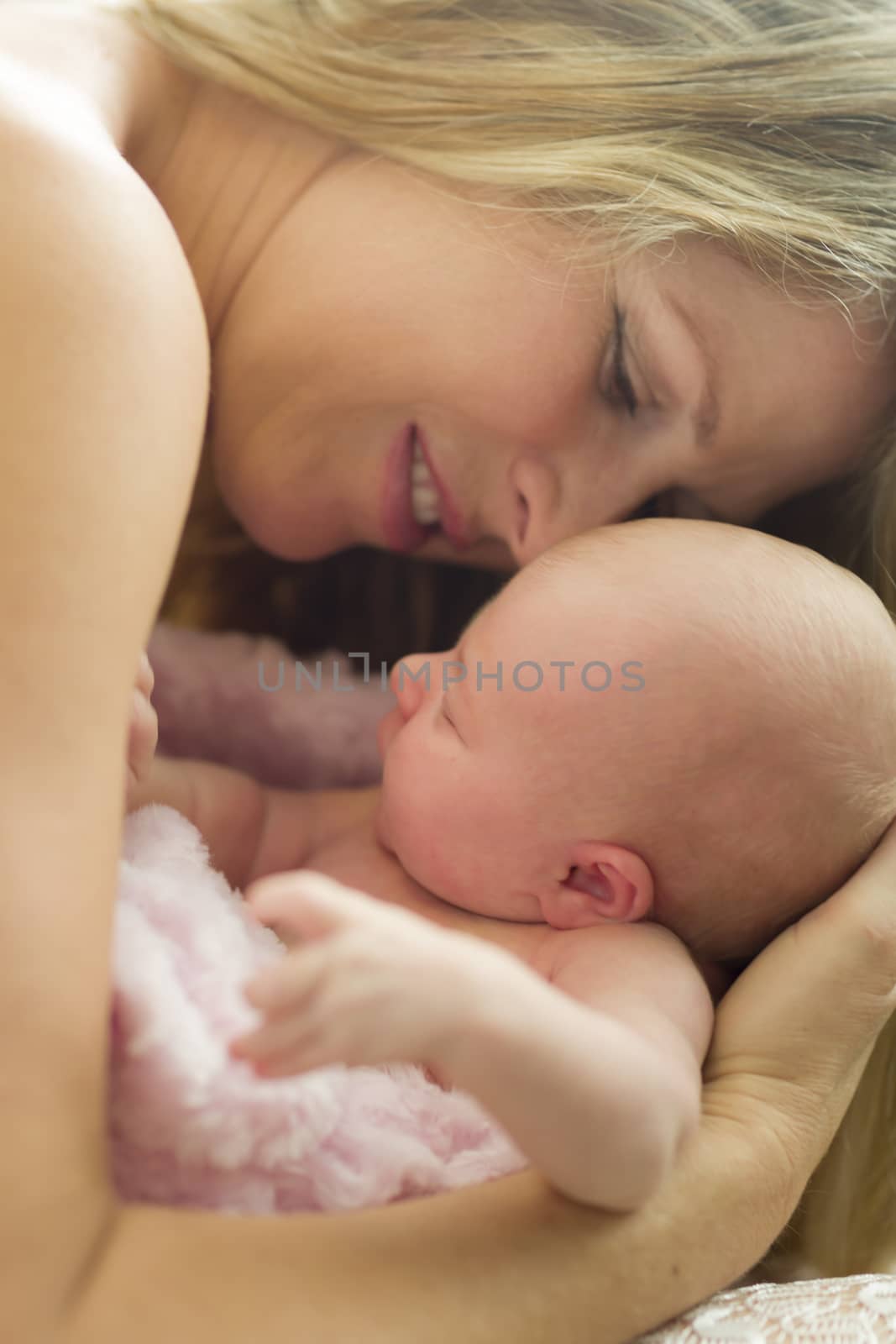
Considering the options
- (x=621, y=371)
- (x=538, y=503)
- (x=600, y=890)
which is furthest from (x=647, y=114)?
(x=600, y=890)

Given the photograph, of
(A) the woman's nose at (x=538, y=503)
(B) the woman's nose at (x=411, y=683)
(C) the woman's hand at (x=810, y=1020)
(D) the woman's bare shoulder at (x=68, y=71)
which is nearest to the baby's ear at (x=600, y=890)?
(C) the woman's hand at (x=810, y=1020)

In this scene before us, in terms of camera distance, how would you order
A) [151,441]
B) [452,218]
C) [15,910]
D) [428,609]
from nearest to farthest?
[15,910] < [151,441] < [452,218] < [428,609]

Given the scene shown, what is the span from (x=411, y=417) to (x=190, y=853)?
0.48 meters

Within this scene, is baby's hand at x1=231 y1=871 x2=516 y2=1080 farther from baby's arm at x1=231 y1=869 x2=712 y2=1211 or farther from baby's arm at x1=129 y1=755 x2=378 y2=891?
baby's arm at x1=129 y1=755 x2=378 y2=891

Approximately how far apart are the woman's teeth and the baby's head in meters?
0.23

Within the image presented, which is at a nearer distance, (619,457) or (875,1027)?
(875,1027)

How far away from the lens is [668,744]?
3.07 feet

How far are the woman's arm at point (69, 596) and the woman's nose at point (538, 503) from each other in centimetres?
40

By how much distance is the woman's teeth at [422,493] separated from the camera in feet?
3.93

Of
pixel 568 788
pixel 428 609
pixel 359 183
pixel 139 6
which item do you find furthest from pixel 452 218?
→ pixel 428 609

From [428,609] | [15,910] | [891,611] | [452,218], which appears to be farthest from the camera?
[428,609]

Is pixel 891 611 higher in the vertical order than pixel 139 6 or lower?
lower

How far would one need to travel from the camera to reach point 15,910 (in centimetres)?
59

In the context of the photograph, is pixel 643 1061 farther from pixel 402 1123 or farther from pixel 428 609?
pixel 428 609
